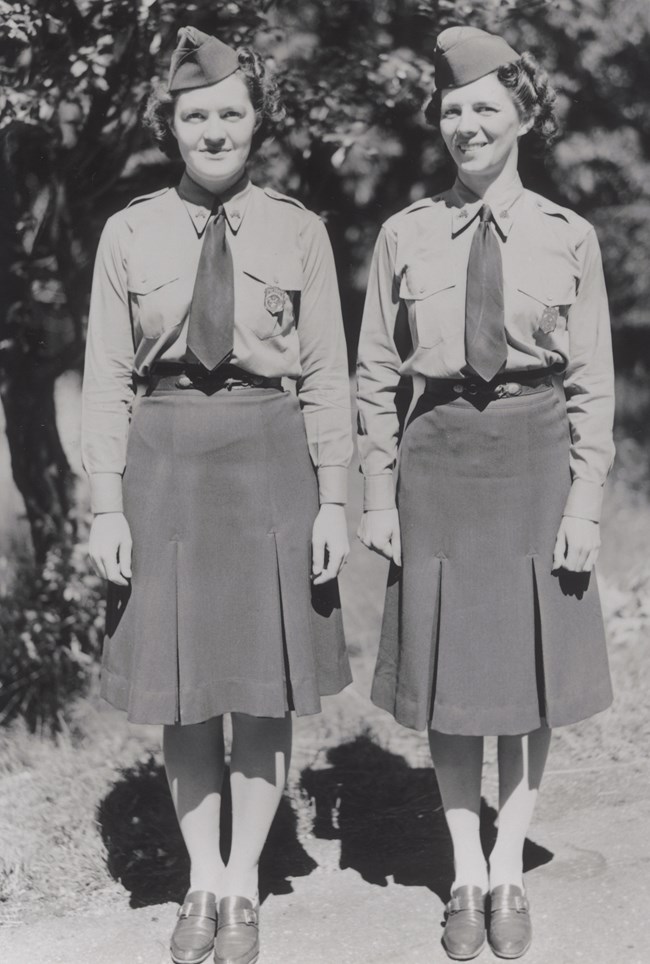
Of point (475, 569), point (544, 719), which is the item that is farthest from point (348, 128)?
point (544, 719)

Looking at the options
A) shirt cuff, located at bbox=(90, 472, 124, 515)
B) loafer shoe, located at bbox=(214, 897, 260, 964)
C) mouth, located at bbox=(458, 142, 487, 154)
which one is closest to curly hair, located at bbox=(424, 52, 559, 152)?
mouth, located at bbox=(458, 142, 487, 154)

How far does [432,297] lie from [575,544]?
0.65 meters

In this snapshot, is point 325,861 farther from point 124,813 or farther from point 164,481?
point 164,481

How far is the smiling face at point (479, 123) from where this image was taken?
8.45 feet

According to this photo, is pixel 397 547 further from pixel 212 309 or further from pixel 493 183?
pixel 493 183

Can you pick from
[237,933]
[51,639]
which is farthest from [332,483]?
[51,639]

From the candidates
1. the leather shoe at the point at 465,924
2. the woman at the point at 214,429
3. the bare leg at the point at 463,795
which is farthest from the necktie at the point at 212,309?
the leather shoe at the point at 465,924

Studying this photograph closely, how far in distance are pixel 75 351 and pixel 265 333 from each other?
70.5 inches

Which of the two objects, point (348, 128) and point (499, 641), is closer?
point (499, 641)

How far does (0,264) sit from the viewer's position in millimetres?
4129

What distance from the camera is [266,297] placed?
104 inches

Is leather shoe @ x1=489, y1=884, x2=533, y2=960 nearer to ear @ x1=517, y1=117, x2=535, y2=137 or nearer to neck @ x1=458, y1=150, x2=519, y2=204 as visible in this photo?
neck @ x1=458, y1=150, x2=519, y2=204

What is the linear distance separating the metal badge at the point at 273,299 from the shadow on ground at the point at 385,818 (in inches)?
63.6

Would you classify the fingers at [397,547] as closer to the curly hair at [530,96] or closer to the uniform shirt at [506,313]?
the uniform shirt at [506,313]
